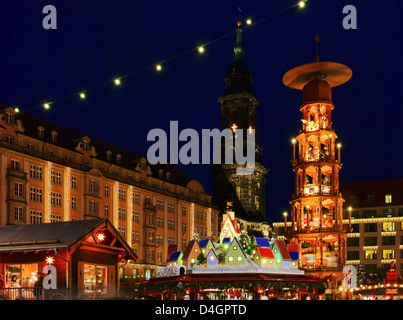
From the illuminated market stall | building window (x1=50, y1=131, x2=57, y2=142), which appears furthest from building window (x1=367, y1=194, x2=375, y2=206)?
the illuminated market stall

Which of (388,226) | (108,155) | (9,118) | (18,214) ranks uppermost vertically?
(9,118)

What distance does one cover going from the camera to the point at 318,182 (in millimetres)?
47312

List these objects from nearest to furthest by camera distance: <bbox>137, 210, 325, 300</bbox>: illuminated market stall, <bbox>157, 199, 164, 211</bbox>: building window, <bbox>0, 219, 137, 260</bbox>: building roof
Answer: <bbox>0, 219, 137, 260</bbox>: building roof
<bbox>137, 210, 325, 300</bbox>: illuminated market stall
<bbox>157, 199, 164, 211</bbox>: building window

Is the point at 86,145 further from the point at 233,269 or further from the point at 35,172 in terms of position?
the point at 233,269

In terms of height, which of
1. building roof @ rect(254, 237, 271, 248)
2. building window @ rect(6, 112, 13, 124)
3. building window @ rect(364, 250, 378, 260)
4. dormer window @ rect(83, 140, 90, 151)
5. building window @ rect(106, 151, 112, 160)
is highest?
building window @ rect(6, 112, 13, 124)

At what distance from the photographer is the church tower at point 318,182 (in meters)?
46.2

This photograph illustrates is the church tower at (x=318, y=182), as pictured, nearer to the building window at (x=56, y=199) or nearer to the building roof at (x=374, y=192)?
the building window at (x=56, y=199)

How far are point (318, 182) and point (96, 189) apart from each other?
101 feet

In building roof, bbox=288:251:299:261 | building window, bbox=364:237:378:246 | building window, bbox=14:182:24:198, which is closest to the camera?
building roof, bbox=288:251:299:261

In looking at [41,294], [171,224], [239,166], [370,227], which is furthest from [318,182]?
[239,166]

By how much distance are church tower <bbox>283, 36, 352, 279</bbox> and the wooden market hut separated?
780 inches

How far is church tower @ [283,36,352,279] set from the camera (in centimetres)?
4616

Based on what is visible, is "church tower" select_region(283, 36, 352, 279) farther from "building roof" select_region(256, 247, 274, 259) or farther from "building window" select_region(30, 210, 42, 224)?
"building window" select_region(30, 210, 42, 224)
